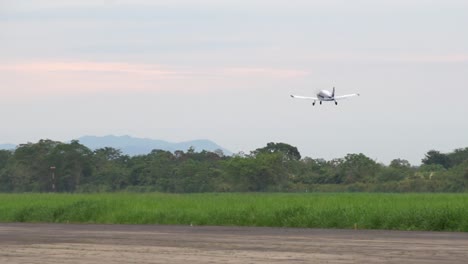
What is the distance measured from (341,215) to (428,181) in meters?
51.3

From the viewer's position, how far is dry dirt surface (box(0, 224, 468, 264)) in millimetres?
24234

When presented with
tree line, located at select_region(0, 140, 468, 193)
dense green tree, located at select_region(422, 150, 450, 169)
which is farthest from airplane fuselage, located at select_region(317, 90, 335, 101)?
dense green tree, located at select_region(422, 150, 450, 169)

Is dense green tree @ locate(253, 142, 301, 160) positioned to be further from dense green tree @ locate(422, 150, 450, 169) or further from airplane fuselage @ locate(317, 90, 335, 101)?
airplane fuselage @ locate(317, 90, 335, 101)

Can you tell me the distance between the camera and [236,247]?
2850 cm

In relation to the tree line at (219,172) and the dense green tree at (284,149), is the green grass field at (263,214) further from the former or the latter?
the dense green tree at (284,149)

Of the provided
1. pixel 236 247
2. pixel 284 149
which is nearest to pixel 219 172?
pixel 284 149

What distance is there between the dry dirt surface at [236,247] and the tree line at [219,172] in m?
55.0

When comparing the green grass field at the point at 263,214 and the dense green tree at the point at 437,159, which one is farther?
the dense green tree at the point at 437,159

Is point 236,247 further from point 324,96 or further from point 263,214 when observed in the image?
point 324,96

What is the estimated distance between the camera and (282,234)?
3603 centimetres

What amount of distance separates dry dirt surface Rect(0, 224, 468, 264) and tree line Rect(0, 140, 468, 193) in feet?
180

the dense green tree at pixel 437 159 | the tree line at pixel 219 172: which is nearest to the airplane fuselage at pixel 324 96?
the tree line at pixel 219 172

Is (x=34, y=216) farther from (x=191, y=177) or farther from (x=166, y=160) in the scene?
(x=166, y=160)

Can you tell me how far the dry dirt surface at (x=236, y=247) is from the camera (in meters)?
24.2
